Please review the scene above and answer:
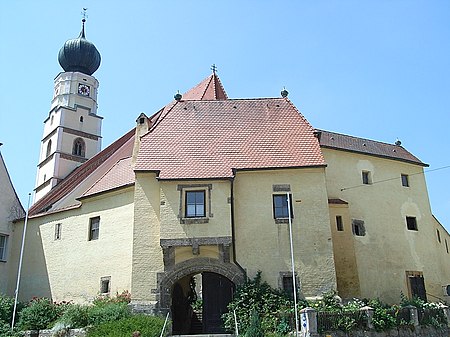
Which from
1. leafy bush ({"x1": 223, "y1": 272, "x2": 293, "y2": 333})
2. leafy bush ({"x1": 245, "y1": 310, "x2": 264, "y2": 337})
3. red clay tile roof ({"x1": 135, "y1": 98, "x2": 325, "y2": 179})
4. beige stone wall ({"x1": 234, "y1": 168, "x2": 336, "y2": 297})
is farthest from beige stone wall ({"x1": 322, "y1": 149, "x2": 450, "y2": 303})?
leafy bush ({"x1": 245, "y1": 310, "x2": 264, "y2": 337})

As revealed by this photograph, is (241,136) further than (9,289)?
No

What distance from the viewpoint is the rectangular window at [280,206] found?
65.4 ft

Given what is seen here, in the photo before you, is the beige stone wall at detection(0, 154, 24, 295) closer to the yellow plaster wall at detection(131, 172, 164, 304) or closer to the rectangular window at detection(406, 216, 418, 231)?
the yellow plaster wall at detection(131, 172, 164, 304)

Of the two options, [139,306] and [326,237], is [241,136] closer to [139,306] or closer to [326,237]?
[326,237]

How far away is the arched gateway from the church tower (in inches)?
659

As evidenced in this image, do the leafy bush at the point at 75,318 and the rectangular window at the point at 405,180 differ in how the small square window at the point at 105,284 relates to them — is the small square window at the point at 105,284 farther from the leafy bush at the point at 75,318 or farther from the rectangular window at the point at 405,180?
the rectangular window at the point at 405,180

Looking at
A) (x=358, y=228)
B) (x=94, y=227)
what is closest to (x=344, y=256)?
(x=358, y=228)

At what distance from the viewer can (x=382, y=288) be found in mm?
22734

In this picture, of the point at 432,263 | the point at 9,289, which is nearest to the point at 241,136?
the point at 432,263

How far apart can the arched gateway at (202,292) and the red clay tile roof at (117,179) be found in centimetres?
483

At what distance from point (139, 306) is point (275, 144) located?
8.75m

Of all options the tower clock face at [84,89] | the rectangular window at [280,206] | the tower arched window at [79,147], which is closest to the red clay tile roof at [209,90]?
the rectangular window at [280,206]

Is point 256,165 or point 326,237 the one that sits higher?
point 256,165

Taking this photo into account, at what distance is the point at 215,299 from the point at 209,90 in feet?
37.1
